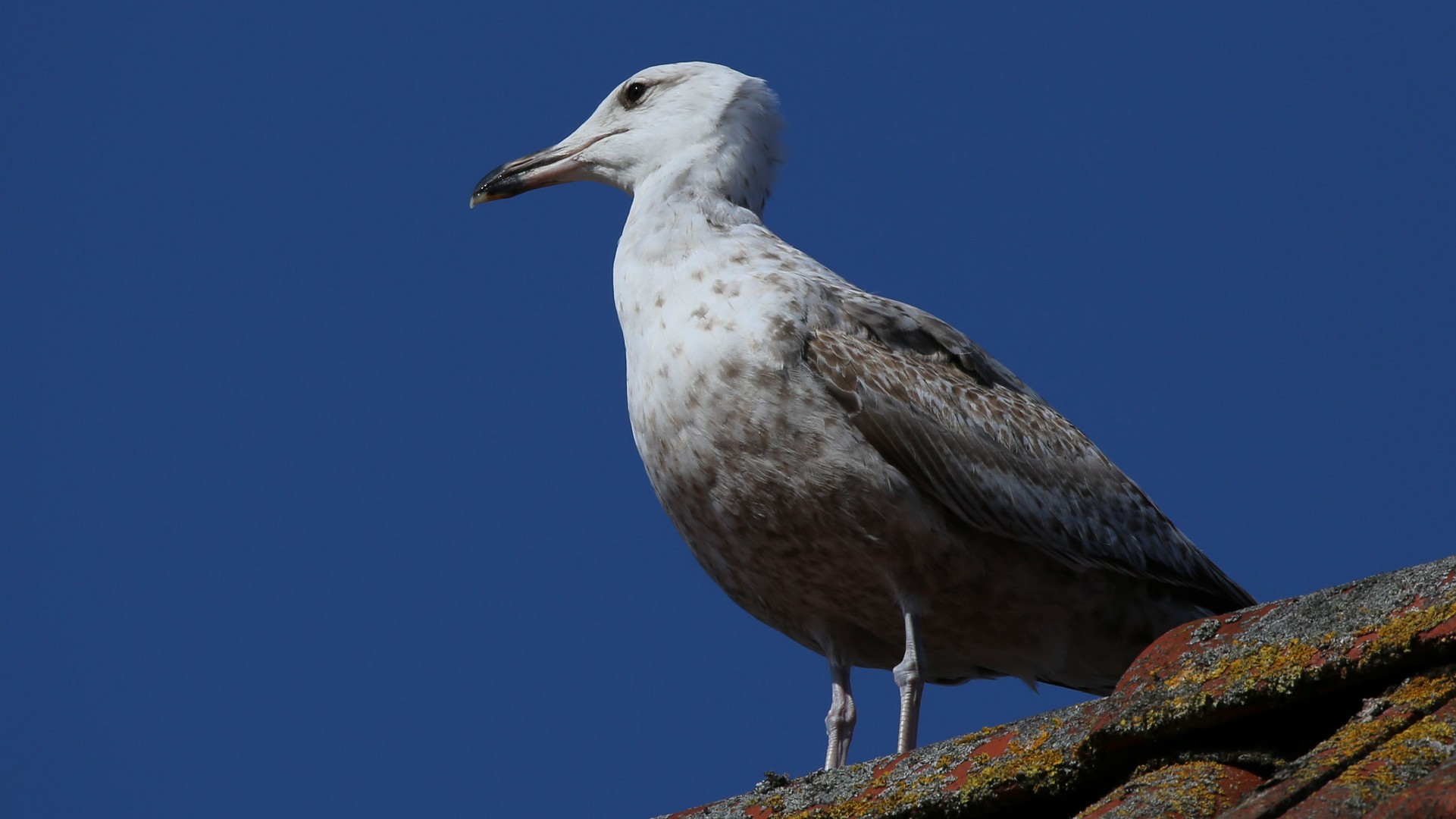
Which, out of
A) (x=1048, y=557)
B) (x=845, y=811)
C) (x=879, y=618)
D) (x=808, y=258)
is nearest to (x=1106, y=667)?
(x=1048, y=557)

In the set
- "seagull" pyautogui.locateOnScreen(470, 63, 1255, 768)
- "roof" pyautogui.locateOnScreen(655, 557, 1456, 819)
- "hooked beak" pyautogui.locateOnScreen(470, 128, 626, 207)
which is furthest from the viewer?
"hooked beak" pyautogui.locateOnScreen(470, 128, 626, 207)

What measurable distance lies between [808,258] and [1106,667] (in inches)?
86.7

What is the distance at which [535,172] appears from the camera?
8422mm

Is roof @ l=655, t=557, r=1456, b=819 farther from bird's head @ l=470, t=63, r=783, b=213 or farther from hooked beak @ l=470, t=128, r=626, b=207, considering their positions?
hooked beak @ l=470, t=128, r=626, b=207

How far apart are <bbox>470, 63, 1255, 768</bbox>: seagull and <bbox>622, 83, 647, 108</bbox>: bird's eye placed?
1.38 meters

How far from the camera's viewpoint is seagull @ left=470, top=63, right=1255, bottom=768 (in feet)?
19.8

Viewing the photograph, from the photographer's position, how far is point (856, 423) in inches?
238

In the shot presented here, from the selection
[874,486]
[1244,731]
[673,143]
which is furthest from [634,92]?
[1244,731]

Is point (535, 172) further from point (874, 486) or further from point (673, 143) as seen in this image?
point (874, 486)

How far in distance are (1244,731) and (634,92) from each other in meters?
5.72

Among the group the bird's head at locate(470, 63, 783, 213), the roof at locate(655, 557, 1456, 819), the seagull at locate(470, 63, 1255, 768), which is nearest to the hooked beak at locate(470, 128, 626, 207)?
the bird's head at locate(470, 63, 783, 213)

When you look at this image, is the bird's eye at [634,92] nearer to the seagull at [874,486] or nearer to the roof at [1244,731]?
the seagull at [874,486]

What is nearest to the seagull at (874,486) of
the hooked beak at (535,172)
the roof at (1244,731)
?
the hooked beak at (535,172)

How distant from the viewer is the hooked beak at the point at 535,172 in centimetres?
837
